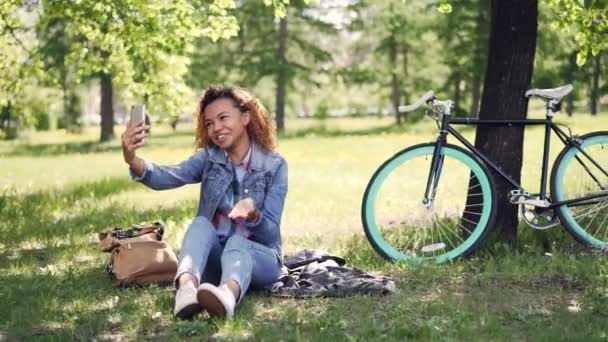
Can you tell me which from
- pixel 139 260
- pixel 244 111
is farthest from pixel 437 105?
pixel 139 260

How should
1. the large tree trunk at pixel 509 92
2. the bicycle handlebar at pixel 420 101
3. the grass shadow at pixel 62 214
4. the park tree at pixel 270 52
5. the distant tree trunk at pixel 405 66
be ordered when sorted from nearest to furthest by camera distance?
the bicycle handlebar at pixel 420 101 → the large tree trunk at pixel 509 92 → the grass shadow at pixel 62 214 → the park tree at pixel 270 52 → the distant tree trunk at pixel 405 66

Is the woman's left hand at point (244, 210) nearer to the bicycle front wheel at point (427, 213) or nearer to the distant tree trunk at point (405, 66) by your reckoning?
the bicycle front wheel at point (427, 213)

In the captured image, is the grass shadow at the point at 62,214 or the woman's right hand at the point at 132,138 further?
the grass shadow at the point at 62,214

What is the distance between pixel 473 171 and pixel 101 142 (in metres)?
23.4

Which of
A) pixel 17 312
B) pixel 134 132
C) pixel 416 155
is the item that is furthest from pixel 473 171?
pixel 17 312

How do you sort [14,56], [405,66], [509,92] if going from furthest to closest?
[405,66], [14,56], [509,92]

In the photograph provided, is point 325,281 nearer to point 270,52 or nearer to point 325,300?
point 325,300

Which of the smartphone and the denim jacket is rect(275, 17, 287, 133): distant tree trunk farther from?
the smartphone

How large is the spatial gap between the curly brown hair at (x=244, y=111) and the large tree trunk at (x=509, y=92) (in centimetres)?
200

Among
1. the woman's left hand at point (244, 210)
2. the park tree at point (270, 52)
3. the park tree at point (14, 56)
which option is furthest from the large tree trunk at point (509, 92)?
the park tree at point (270, 52)

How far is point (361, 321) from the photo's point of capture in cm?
435

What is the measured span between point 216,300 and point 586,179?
3.23 metres

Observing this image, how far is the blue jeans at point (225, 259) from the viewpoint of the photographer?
4.64 metres

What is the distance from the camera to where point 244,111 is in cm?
523
